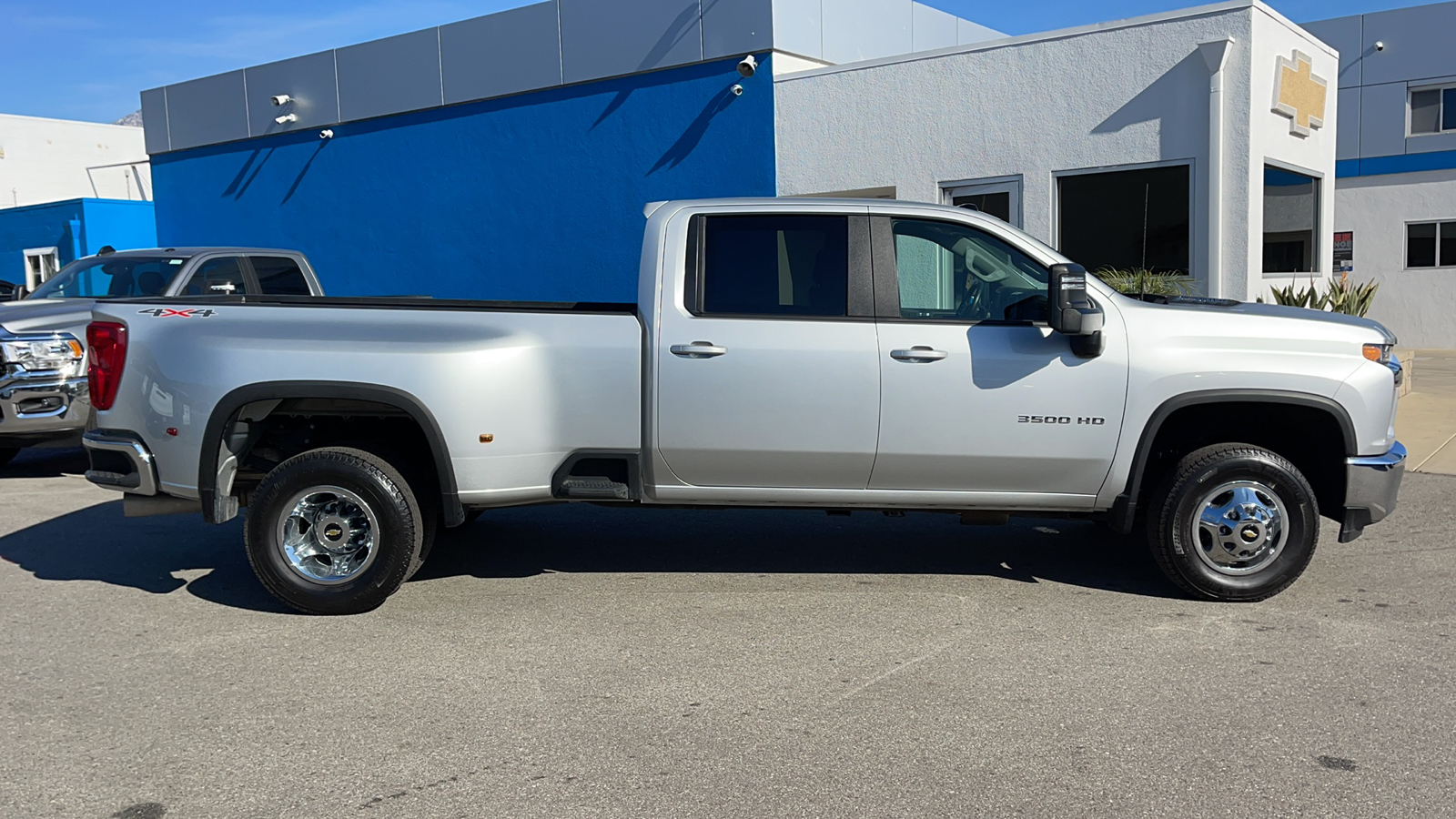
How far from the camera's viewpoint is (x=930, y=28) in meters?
18.3

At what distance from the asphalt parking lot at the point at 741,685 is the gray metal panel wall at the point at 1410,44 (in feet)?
57.9

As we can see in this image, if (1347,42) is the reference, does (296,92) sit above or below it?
below

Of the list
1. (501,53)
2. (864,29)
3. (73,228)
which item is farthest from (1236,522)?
(73,228)

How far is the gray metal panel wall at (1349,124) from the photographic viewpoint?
2202 cm

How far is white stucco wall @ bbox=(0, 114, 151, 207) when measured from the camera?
38.6m

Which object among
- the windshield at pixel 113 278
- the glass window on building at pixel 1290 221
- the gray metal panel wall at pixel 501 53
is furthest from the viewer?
the gray metal panel wall at pixel 501 53

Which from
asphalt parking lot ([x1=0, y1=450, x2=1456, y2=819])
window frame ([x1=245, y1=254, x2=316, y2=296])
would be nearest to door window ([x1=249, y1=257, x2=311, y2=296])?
window frame ([x1=245, y1=254, x2=316, y2=296])

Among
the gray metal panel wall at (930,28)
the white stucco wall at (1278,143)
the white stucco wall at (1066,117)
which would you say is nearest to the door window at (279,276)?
the white stucco wall at (1066,117)

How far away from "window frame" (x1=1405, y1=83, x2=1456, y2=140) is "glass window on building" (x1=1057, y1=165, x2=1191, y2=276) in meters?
11.8

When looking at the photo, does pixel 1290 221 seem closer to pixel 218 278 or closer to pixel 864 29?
pixel 864 29

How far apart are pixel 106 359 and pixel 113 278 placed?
5.86 metres

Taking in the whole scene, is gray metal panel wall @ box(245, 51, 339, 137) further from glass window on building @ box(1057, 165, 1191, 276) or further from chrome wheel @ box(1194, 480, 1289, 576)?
chrome wheel @ box(1194, 480, 1289, 576)

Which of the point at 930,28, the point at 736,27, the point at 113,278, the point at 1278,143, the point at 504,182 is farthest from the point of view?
the point at 930,28

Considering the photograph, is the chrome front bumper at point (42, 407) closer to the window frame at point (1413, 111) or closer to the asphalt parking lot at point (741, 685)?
the asphalt parking lot at point (741, 685)
